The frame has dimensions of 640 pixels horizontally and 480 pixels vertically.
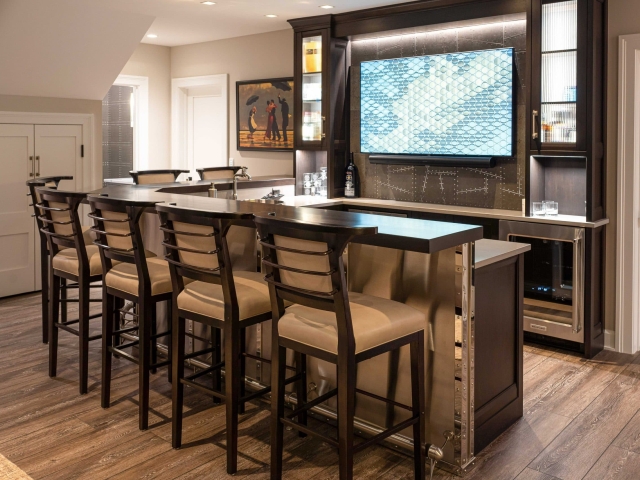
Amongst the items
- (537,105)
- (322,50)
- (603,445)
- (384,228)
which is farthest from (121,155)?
(603,445)

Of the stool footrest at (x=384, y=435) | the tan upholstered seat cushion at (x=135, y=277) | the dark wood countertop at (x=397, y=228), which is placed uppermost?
the dark wood countertop at (x=397, y=228)

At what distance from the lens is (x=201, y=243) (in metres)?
2.75

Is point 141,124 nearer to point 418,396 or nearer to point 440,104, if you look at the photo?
point 440,104

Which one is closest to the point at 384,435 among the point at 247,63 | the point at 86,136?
the point at 86,136

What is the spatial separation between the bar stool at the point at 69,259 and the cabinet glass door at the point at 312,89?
104 inches

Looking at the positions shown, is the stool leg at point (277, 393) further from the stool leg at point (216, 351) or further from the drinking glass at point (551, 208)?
the drinking glass at point (551, 208)

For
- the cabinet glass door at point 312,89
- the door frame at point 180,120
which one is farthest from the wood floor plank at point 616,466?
the door frame at point 180,120

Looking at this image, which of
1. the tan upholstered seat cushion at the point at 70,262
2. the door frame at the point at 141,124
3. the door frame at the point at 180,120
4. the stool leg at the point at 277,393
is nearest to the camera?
the stool leg at the point at 277,393

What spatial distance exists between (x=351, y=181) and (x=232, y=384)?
3.60 meters

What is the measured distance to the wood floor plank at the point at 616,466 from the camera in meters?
2.77

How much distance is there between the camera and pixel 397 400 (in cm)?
295

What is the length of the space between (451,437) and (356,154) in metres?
3.81

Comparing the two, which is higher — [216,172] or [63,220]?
[216,172]

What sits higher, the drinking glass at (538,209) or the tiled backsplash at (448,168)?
the tiled backsplash at (448,168)
